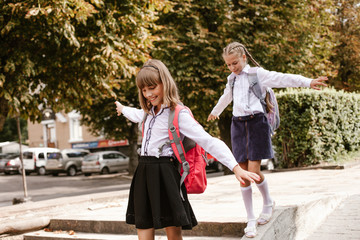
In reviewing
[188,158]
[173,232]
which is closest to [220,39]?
[188,158]

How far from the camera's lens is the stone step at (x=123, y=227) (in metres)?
4.27

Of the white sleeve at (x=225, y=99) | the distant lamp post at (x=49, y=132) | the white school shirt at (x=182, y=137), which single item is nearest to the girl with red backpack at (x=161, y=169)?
the white school shirt at (x=182, y=137)

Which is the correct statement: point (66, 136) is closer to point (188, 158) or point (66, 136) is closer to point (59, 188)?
point (59, 188)

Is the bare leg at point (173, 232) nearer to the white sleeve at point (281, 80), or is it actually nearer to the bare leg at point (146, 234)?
the bare leg at point (146, 234)

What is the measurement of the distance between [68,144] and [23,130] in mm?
27426

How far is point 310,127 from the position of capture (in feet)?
38.2

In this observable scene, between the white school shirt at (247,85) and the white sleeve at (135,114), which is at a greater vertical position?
the white school shirt at (247,85)

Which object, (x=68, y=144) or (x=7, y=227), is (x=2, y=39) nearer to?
(x=7, y=227)

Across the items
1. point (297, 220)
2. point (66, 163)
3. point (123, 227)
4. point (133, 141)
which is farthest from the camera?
point (66, 163)

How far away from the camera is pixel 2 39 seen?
858 centimetres

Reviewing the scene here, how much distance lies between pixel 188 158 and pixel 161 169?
0.22 m

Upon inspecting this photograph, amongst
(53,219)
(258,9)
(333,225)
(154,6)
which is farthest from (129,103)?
(333,225)

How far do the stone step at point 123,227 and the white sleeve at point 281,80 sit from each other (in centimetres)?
150

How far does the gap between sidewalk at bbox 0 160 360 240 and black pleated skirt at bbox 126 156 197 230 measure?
106 centimetres
